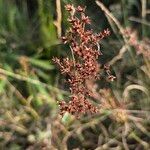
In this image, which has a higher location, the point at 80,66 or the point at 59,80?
the point at 59,80

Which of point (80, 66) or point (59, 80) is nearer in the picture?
point (80, 66)

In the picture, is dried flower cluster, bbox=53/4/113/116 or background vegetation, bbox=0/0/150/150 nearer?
dried flower cluster, bbox=53/4/113/116

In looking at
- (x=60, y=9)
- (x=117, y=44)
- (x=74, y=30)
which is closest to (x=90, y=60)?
(x=74, y=30)

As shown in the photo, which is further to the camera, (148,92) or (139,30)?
(139,30)

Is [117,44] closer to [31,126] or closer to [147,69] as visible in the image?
[147,69]

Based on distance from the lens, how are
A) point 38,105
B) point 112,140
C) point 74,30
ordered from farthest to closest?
point 38,105 → point 112,140 → point 74,30

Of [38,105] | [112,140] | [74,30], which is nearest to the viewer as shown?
[74,30]

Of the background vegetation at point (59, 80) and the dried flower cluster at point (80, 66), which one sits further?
the background vegetation at point (59, 80)

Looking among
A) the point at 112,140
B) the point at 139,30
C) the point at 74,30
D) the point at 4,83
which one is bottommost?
the point at 112,140
